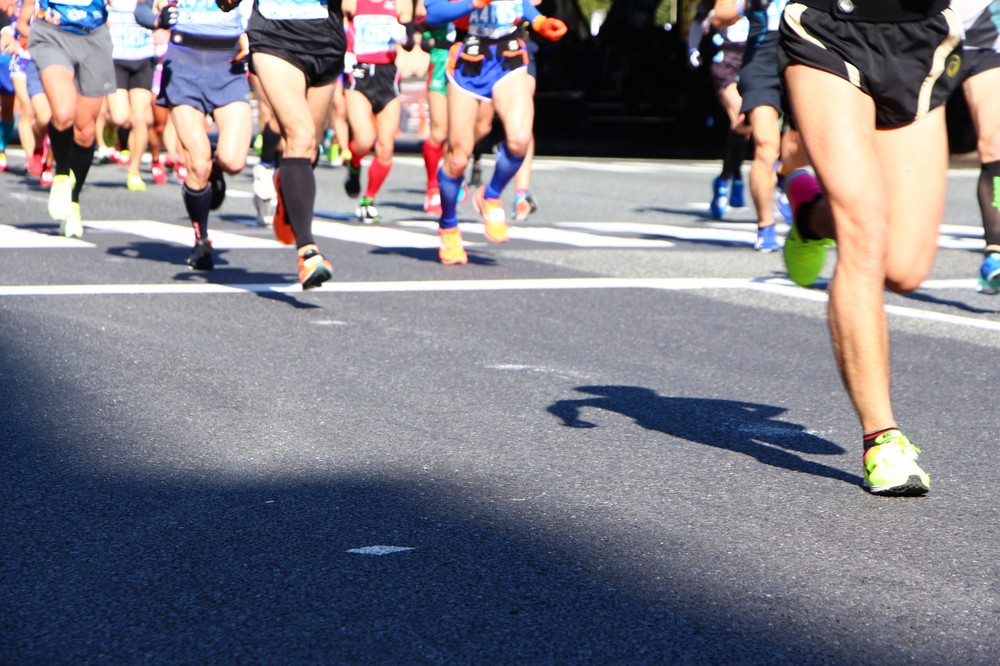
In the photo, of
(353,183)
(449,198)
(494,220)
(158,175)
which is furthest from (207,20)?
(158,175)

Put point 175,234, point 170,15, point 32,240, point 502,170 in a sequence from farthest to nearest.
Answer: point 175,234, point 32,240, point 502,170, point 170,15

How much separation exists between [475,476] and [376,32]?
28.4 ft

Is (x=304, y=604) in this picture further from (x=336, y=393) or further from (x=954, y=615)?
(x=336, y=393)

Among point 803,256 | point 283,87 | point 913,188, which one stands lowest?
point 803,256

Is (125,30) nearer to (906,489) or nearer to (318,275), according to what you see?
(318,275)

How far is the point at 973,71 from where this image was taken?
781 centimetres

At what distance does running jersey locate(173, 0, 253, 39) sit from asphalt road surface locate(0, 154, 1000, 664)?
1299 mm

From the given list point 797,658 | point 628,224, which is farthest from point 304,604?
point 628,224

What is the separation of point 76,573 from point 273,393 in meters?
2.12

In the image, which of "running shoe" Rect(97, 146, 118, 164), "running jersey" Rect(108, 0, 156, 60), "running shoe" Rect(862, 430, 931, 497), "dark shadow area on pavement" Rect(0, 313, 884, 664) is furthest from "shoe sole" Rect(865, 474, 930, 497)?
"running shoe" Rect(97, 146, 118, 164)

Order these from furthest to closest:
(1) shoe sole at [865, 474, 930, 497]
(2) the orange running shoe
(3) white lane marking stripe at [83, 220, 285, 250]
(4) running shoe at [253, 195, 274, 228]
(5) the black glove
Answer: (4) running shoe at [253, 195, 274, 228], (3) white lane marking stripe at [83, 220, 285, 250], (5) the black glove, (2) the orange running shoe, (1) shoe sole at [865, 474, 930, 497]

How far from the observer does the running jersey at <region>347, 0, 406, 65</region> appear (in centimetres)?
1214

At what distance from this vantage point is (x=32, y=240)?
1030 centimetres

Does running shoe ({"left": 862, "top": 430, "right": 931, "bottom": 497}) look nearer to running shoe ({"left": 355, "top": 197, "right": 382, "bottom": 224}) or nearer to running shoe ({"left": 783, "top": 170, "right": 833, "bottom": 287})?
running shoe ({"left": 783, "top": 170, "right": 833, "bottom": 287})
